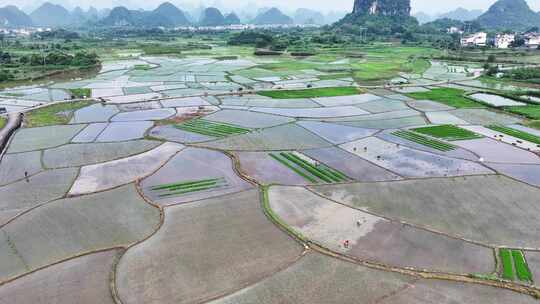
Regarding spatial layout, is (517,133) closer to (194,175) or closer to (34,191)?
(194,175)

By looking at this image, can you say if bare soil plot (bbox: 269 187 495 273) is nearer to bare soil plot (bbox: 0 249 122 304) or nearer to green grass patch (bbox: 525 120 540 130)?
bare soil plot (bbox: 0 249 122 304)

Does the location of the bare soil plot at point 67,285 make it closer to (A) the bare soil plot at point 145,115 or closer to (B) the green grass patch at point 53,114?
(A) the bare soil plot at point 145,115

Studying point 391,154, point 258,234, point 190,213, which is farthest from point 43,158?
point 391,154

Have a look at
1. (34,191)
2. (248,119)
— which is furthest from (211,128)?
(34,191)

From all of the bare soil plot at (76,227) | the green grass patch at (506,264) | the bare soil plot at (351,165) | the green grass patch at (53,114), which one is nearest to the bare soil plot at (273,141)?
the bare soil plot at (351,165)

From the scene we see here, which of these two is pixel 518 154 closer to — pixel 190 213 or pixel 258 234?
pixel 258 234

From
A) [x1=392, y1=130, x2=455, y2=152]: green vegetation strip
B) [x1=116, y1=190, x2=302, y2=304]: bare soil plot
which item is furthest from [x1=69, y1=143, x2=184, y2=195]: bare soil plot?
[x1=392, y1=130, x2=455, y2=152]: green vegetation strip
